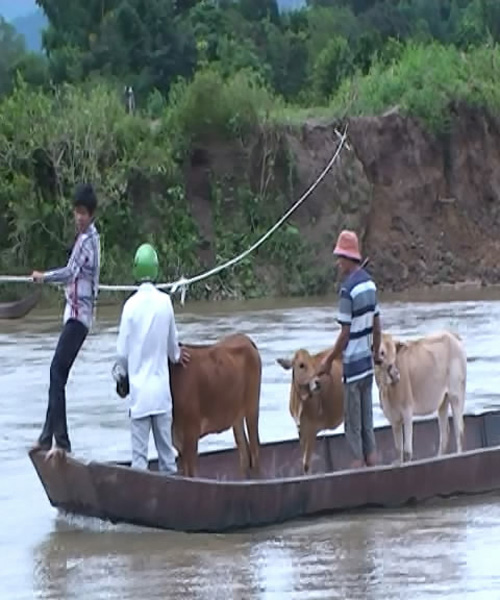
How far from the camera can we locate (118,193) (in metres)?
39.2

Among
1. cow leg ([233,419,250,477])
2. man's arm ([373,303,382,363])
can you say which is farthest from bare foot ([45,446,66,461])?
man's arm ([373,303,382,363])

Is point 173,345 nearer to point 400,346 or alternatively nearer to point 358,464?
point 358,464

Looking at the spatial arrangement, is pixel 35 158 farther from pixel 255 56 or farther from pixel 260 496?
pixel 260 496

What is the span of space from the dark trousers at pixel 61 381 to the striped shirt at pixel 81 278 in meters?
0.09

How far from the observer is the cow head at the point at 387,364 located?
13.4 metres

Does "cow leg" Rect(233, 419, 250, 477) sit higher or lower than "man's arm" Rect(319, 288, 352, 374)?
lower

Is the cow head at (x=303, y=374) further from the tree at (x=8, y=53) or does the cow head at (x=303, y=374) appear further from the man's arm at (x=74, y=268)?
the tree at (x=8, y=53)

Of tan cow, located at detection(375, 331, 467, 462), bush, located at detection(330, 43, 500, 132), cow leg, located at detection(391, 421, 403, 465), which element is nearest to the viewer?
tan cow, located at detection(375, 331, 467, 462)

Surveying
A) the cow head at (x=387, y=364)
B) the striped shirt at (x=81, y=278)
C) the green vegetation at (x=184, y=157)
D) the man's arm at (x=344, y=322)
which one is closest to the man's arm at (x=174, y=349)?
the striped shirt at (x=81, y=278)

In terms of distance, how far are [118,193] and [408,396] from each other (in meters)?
26.1

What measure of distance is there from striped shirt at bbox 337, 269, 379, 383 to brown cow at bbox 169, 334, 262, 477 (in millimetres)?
806

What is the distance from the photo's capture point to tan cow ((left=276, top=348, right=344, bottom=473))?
43.5 feet

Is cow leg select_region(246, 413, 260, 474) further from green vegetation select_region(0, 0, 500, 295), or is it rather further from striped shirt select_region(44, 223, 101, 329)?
green vegetation select_region(0, 0, 500, 295)

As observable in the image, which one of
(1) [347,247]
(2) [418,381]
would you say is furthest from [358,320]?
(2) [418,381]
